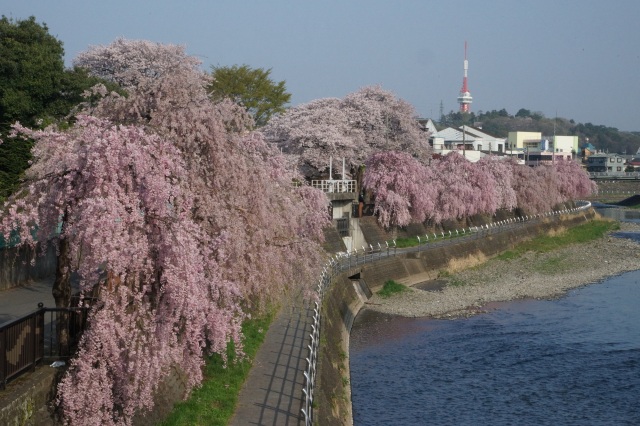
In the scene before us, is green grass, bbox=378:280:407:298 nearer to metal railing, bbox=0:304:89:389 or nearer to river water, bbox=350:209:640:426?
river water, bbox=350:209:640:426

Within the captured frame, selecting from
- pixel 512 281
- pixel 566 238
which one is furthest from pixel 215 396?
pixel 566 238

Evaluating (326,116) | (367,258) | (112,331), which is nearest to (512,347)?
(367,258)

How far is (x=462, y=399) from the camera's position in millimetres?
27359

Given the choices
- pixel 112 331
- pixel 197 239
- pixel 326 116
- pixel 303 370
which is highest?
pixel 326 116

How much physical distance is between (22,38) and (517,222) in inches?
2106

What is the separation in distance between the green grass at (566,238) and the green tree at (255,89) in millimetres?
30661

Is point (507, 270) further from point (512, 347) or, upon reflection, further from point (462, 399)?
point (462, 399)

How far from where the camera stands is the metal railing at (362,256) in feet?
63.0

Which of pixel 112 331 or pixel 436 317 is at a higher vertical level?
pixel 112 331

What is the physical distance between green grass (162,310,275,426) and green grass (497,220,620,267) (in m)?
46.0

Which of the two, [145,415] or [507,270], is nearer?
[145,415]

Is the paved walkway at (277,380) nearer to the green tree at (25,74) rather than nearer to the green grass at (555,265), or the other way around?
the green tree at (25,74)

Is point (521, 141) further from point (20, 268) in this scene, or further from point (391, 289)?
point (20, 268)

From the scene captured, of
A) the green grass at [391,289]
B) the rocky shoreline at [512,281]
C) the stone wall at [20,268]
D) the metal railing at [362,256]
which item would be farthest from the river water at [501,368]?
the stone wall at [20,268]
